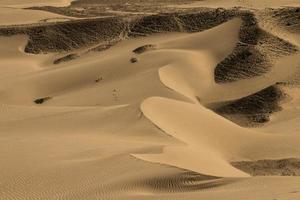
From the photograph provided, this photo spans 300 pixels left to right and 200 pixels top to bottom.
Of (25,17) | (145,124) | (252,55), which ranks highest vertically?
(145,124)

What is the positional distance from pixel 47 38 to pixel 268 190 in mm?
17478

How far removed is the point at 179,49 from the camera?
73.4 ft

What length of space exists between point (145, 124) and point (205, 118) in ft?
6.28

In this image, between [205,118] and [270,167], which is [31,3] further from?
[270,167]

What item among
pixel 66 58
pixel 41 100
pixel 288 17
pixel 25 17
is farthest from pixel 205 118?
pixel 25 17

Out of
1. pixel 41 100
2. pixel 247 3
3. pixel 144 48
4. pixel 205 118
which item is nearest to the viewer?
pixel 205 118

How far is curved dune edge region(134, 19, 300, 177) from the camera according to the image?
1244 centimetres

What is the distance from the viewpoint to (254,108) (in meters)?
18.4

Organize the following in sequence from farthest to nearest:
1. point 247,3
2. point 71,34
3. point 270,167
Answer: point 247,3 → point 71,34 → point 270,167

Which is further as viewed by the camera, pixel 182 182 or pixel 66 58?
pixel 66 58

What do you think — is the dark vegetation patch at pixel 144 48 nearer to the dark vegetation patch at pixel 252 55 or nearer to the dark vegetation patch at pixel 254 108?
the dark vegetation patch at pixel 252 55

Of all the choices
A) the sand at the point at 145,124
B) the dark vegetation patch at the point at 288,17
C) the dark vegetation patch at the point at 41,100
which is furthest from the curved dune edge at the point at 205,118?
the dark vegetation patch at the point at 41,100

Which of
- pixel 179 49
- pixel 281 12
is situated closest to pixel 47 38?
pixel 179 49

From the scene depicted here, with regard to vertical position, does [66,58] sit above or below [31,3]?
above
